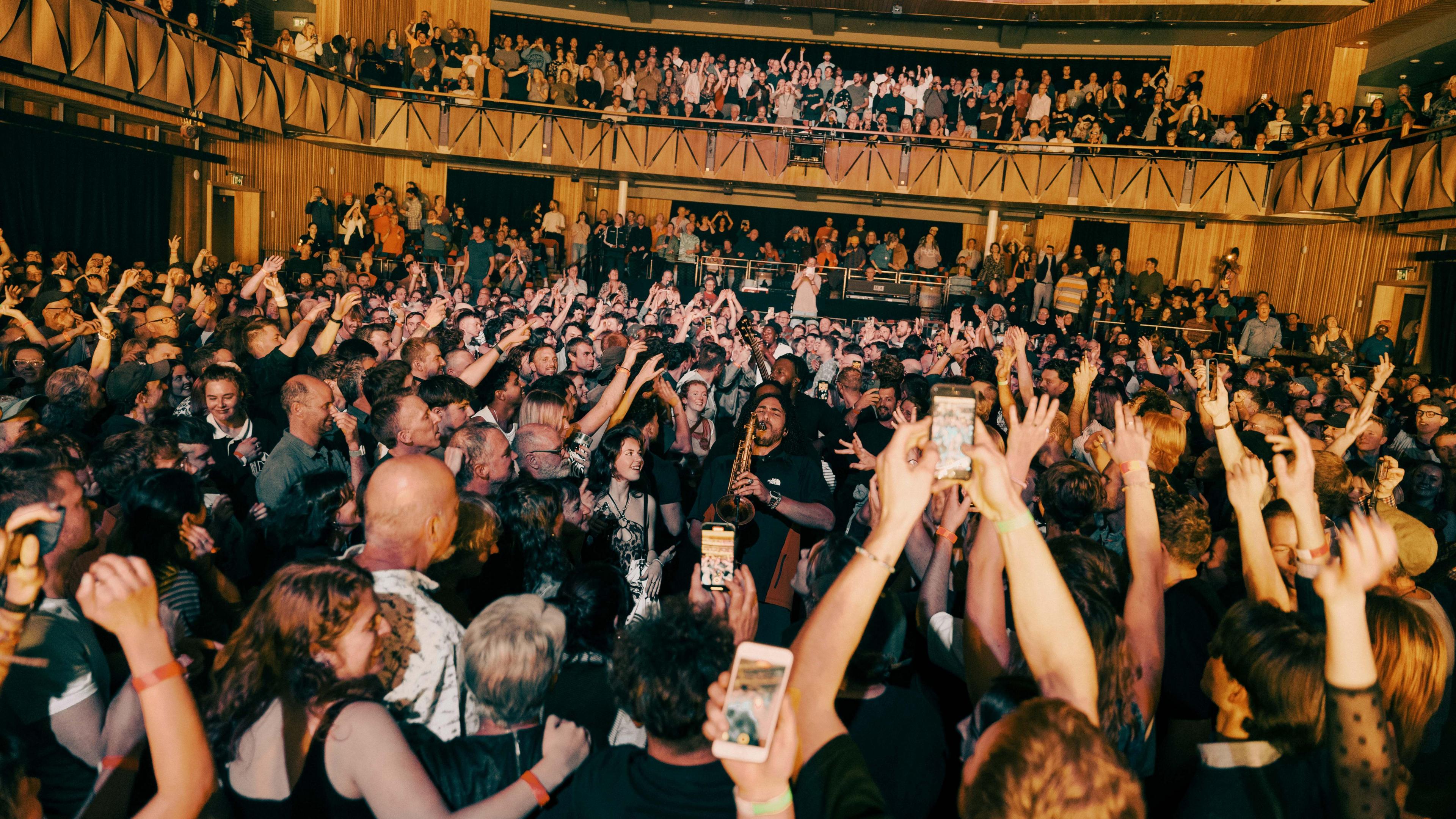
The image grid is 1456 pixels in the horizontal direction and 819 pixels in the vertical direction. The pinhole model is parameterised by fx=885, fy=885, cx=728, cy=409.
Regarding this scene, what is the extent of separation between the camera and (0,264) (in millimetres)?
9109

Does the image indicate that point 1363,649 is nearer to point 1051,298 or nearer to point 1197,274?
point 1051,298

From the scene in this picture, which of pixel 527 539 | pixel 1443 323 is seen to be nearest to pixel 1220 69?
pixel 1443 323

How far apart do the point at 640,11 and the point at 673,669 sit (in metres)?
21.4

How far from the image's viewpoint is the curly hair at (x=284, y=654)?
6.19 ft

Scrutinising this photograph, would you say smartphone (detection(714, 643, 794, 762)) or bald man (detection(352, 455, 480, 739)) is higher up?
smartphone (detection(714, 643, 794, 762))

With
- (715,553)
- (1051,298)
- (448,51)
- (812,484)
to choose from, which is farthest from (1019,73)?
(715,553)

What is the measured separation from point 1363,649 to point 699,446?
4.19 meters

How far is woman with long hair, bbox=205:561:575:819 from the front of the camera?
1851 millimetres

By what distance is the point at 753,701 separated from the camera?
1.40 meters

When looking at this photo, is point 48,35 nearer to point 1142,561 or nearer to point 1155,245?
point 1142,561

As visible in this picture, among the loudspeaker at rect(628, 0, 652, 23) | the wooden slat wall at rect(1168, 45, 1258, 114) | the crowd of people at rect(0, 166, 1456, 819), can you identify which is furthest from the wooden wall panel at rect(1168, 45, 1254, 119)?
the crowd of people at rect(0, 166, 1456, 819)

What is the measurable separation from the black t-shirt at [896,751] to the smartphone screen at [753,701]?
0.70 metres

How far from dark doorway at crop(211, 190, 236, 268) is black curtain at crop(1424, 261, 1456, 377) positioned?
777 inches

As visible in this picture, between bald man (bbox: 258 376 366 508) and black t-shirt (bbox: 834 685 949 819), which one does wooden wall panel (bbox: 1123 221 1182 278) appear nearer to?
bald man (bbox: 258 376 366 508)
